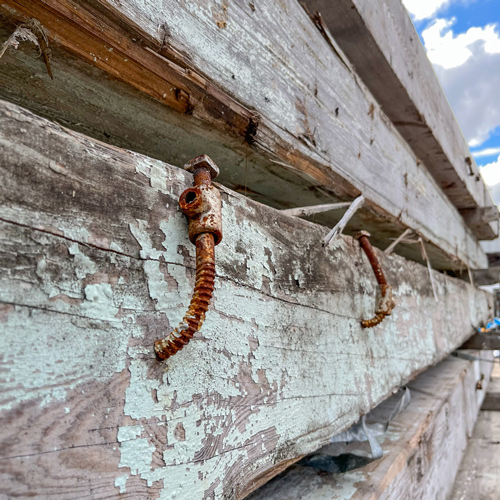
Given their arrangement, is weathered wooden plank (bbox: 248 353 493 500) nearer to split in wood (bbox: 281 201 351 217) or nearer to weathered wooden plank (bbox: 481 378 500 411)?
split in wood (bbox: 281 201 351 217)

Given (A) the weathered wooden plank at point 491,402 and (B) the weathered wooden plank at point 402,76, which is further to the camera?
(A) the weathered wooden plank at point 491,402

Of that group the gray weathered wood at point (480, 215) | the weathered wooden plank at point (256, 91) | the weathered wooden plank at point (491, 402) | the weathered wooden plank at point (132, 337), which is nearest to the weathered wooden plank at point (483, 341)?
the weathered wooden plank at point (491, 402)

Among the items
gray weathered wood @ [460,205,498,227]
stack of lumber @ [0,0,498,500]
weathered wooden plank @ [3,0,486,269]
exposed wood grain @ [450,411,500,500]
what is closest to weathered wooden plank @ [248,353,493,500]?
exposed wood grain @ [450,411,500,500]

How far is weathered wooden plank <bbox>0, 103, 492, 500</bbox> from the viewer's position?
36cm

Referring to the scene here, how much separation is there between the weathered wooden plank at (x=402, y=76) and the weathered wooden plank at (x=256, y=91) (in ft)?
0.49

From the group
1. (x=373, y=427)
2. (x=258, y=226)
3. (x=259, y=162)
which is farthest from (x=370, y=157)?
(x=373, y=427)

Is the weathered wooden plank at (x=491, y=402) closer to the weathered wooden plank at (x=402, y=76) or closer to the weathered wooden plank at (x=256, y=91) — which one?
the weathered wooden plank at (x=402, y=76)

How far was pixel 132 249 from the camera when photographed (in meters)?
0.46

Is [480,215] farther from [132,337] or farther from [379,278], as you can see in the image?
[132,337]

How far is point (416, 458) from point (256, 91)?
1.25 meters

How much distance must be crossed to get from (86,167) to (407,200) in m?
1.48

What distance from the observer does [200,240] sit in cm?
49

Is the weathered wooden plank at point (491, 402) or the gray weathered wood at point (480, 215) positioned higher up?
the gray weathered wood at point (480, 215)

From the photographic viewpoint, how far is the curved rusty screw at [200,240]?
435mm
